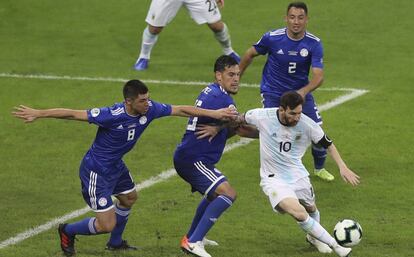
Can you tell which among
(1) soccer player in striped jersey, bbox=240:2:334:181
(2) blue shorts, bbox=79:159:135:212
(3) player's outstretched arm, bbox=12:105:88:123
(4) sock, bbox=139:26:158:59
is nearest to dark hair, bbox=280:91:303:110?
(2) blue shorts, bbox=79:159:135:212

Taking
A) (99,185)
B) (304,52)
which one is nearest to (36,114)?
(99,185)

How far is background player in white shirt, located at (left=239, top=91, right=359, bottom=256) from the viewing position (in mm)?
13203

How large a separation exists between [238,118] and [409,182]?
4.56 meters

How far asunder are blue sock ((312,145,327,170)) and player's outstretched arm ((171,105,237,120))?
4172mm

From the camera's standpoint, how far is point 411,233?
1455 centimetres

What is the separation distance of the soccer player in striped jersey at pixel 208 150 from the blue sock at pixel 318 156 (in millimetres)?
3775

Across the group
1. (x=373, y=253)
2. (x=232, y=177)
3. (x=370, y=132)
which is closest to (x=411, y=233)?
(x=373, y=253)

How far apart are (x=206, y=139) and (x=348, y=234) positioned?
6.84 ft

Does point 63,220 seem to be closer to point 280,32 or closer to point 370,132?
point 280,32

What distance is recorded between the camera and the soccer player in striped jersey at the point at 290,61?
650 inches

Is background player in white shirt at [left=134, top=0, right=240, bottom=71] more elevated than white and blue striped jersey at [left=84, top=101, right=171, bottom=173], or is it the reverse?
white and blue striped jersey at [left=84, top=101, right=171, bottom=173]

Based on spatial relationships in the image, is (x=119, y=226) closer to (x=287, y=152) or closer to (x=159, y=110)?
(x=159, y=110)

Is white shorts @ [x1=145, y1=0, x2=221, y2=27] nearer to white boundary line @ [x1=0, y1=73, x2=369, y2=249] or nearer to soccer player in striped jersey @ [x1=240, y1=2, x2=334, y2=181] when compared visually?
white boundary line @ [x1=0, y1=73, x2=369, y2=249]

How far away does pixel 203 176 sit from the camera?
13.6 metres
